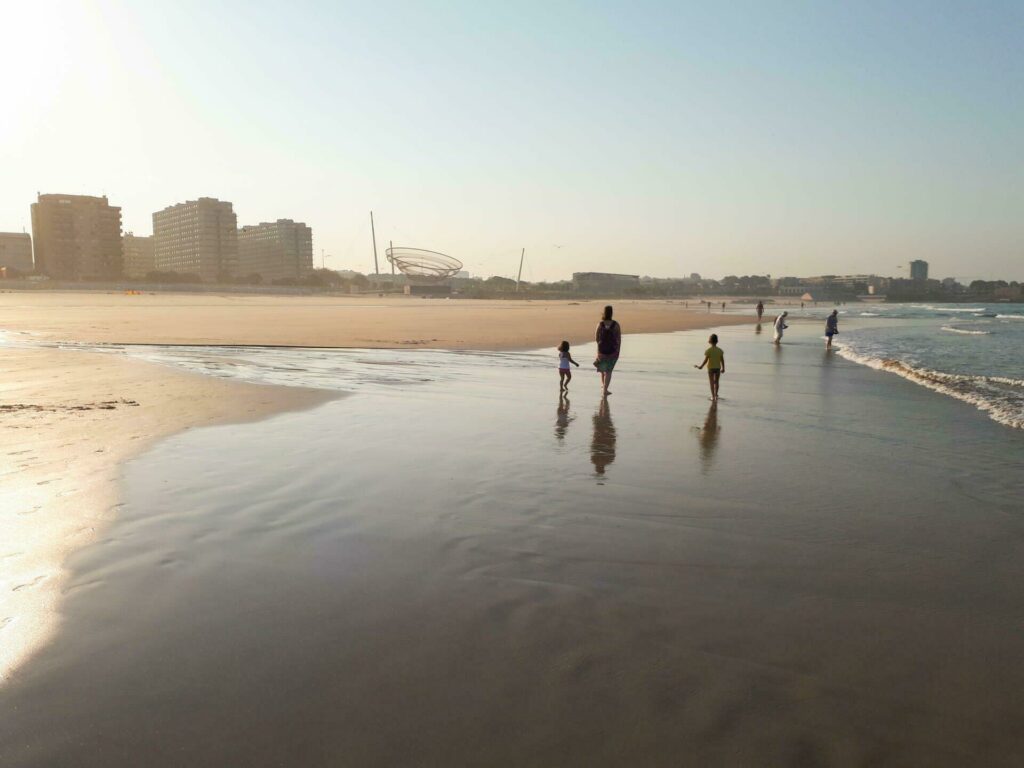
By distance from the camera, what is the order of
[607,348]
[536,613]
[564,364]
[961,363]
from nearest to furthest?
[536,613]
[607,348]
[564,364]
[961,363]

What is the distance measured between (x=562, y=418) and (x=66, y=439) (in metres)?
7.71

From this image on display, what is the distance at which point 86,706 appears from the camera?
329 cm

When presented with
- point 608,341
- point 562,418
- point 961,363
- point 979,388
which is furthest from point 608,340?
point 961,363

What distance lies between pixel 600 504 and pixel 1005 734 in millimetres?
3950

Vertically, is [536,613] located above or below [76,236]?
below

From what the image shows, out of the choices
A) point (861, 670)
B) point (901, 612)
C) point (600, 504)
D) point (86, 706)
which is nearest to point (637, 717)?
point (861, 670)

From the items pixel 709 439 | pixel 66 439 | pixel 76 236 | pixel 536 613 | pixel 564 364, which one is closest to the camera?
pixel 536 613

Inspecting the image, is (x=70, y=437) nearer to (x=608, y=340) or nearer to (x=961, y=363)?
(x=608, y=340)

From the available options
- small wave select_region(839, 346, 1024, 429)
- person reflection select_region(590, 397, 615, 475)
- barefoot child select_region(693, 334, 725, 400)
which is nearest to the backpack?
person reflection select_region(590, 397, 615, 475)

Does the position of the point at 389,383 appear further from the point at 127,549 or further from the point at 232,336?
the point at 232,336

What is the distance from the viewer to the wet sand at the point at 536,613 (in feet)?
10.3

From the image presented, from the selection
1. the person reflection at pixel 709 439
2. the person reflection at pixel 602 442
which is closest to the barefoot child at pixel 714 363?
the person reflection at pixel 709 439

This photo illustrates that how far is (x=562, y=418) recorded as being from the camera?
11.8 m

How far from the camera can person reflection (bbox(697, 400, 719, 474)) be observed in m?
8.69
